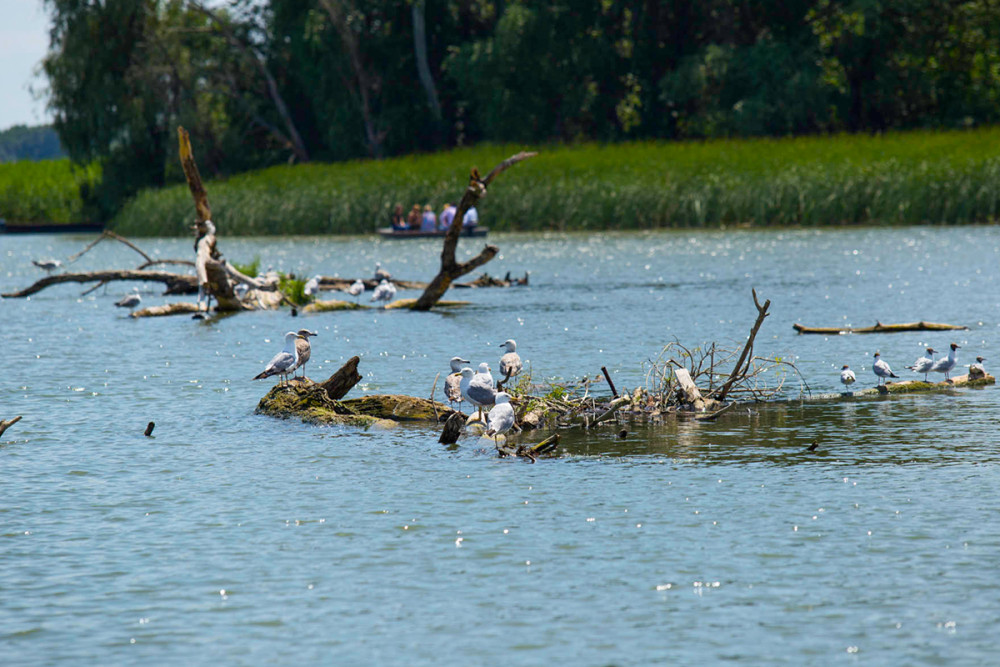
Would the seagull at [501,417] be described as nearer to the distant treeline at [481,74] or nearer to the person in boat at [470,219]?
the person in boat at [470,219]

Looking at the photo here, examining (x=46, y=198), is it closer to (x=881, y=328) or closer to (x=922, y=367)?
(x=881, y=328)

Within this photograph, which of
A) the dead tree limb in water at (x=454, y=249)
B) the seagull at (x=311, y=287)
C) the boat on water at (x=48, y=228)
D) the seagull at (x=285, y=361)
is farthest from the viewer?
the boat on water at (x=48, y=228)

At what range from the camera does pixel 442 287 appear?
27.1 m

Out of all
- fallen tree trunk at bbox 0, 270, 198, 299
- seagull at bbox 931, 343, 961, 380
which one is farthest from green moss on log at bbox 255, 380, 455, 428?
fallen tree trunk at bbox 0, 270, 198, 299

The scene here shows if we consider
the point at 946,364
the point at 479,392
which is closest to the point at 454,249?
the point at 946,364

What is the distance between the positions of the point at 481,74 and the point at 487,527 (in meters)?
59.3

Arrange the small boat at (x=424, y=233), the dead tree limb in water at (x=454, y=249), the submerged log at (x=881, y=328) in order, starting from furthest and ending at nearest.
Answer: the small boat at (x=424, y=233) < the dead tree limb in water at (x=454, y=249) < the submerged log at (x=881, y=328)

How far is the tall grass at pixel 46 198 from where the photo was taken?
2815 inches

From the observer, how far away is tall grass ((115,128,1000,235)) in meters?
48.3

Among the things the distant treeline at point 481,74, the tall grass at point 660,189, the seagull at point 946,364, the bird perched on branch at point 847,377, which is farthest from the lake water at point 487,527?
the distant treeline at point 481,74

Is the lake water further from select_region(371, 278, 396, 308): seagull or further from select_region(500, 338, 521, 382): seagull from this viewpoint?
select_region(371, 278, 396, 308): seagull

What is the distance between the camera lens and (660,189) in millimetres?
50594

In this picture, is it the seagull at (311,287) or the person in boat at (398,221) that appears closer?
the seagull at (311,287)

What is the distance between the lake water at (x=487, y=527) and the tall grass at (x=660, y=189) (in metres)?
28.2
